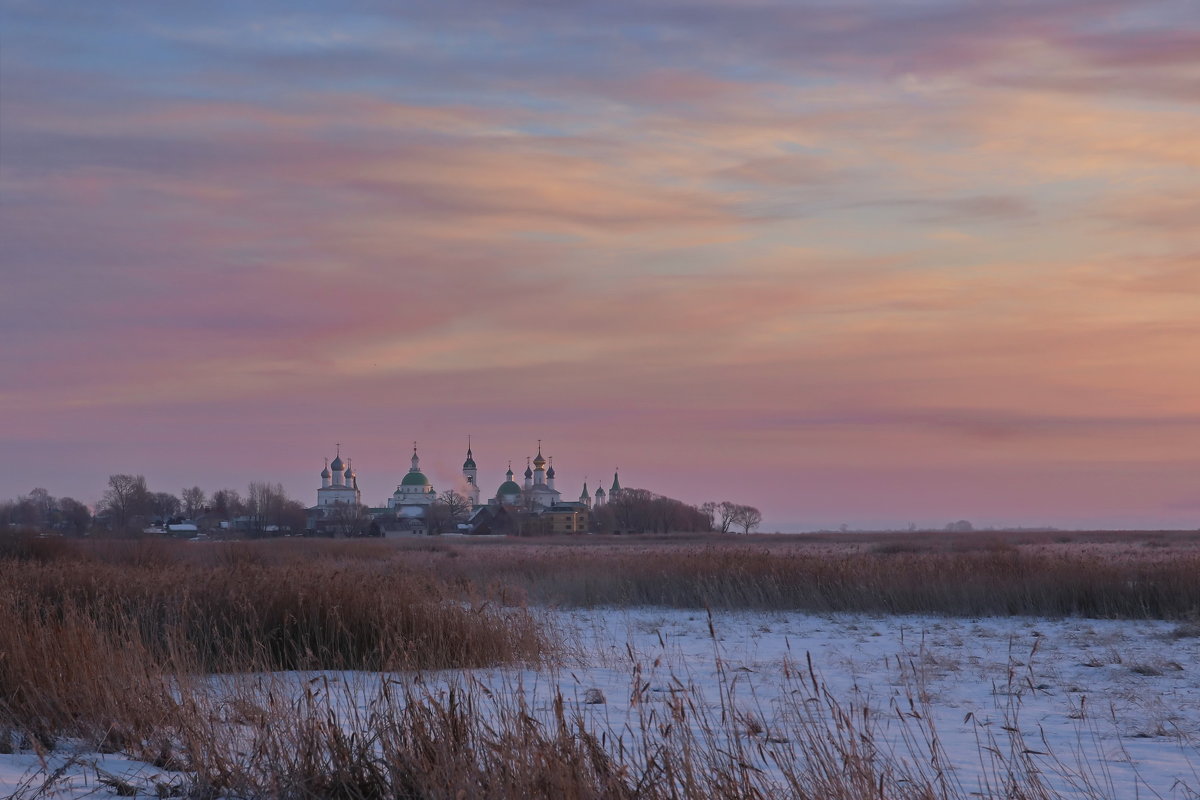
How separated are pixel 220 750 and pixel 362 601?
16.6 feet

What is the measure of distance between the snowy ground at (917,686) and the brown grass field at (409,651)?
Answer: 32 centimetres

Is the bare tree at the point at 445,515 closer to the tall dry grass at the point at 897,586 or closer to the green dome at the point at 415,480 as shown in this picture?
the green dome at the point at 415,480

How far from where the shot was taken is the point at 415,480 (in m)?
183

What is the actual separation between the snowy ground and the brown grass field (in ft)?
1.07

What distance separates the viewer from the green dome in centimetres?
18227

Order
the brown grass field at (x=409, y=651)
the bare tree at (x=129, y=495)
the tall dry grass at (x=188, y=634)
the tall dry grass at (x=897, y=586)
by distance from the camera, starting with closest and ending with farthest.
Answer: the brown grass field at (x=409, y=651) → the tall dry grass at (x=188, y=634) → the tall dry grass at (x=897, y=586) → the bare tree at (x=129, y=495)

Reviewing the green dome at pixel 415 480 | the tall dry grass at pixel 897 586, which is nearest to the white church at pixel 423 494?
→ the green dome at pixel 415 480

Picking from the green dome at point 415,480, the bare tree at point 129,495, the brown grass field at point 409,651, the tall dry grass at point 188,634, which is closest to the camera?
the brown grass field at point 409,651

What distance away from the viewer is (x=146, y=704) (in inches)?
276

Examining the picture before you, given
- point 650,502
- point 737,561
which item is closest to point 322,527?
point 650,502

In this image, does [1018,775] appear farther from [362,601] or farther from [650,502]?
[650,502]

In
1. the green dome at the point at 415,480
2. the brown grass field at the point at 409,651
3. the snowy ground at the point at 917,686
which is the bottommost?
the snowy ground at the point at 917,686

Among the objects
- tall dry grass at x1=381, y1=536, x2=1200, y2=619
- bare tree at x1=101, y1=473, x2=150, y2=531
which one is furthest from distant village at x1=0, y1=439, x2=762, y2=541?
tall dry grass at x1=381, y1=536, x2=1200, y2=619

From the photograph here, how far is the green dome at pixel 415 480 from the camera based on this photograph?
18227cm
